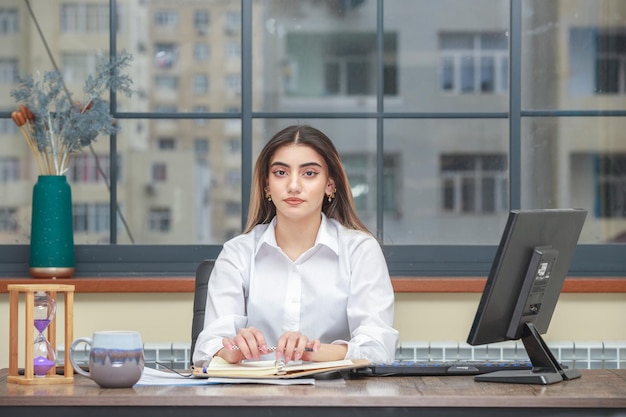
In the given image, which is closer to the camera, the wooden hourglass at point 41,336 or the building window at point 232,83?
the wooden hourglass at point 41,336

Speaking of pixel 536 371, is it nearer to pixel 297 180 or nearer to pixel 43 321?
pixel 297 180

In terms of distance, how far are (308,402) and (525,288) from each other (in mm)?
554

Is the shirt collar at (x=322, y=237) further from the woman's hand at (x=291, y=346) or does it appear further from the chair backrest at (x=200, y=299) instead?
the woman's hand at (x=291, y=346)

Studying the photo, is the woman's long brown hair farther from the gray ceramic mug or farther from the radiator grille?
the radiator grille

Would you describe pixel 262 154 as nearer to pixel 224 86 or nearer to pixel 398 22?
pixel 224 86

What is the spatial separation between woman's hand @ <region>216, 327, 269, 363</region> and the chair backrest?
484 millimetres

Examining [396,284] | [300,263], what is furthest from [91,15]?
[300,263]

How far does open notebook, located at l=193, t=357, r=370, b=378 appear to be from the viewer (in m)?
2.09

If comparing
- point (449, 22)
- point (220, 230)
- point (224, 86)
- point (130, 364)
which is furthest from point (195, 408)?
point (449, 22)

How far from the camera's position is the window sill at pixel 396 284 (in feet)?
11.3

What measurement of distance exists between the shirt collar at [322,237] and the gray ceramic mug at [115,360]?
628 mm

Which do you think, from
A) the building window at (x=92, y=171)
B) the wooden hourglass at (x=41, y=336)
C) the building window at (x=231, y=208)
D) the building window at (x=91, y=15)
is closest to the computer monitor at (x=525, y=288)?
the wooden hourglass at (x=41, y=336)

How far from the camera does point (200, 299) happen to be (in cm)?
276

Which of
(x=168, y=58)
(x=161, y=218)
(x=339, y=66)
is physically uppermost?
(x=339, y=66)
